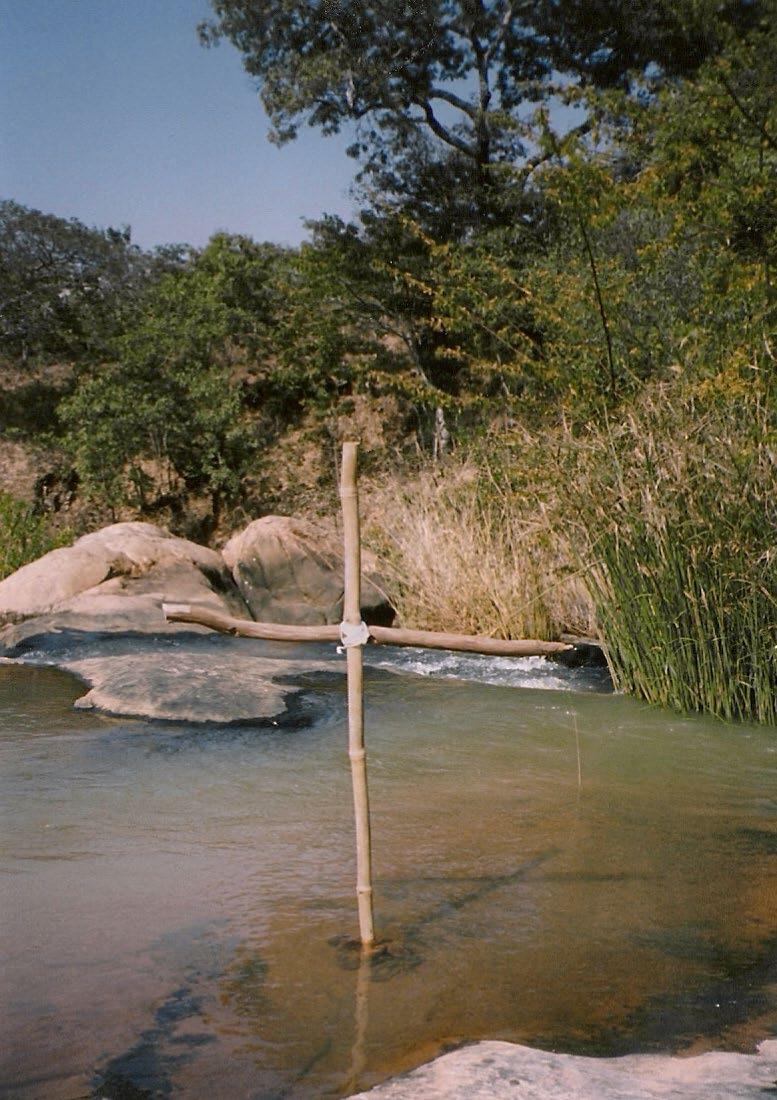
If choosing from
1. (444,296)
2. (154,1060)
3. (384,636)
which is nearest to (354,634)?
(384,636)

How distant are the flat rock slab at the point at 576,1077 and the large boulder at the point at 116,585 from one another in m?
6.76

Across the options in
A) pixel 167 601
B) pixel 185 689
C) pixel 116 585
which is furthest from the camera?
pixel 116 585

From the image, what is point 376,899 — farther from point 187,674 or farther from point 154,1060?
point 187,674

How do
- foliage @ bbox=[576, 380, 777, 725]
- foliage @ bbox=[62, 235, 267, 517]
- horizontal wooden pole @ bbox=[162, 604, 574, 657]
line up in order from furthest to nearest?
1. foliage @ bbox=[62, 235, 267, 517]
2. foliage @ bbox=[576, 380, 777, 725]
3. horizontal wooden pole @ bbox=[162, 604, 574, 657]

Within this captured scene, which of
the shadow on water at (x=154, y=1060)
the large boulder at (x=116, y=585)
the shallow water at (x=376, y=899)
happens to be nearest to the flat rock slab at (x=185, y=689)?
the shallow water at (x=376, y=899)

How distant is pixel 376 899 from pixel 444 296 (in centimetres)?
1122

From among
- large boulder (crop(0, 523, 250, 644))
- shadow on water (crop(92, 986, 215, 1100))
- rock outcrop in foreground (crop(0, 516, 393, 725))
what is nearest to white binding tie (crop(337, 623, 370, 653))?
shadow on water (crop(92, 986, 215, 1100))

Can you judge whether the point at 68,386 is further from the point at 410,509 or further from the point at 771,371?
the point at 771,371

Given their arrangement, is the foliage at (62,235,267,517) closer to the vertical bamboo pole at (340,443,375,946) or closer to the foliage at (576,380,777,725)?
the foliage at (576,380,777,725)

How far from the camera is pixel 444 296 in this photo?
1352 centimetres

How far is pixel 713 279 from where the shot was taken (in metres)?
8.22

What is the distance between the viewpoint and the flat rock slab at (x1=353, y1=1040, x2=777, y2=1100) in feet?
6.30

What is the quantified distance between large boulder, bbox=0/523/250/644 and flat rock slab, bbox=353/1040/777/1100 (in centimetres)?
676

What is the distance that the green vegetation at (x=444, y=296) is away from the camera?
25.2 feet
